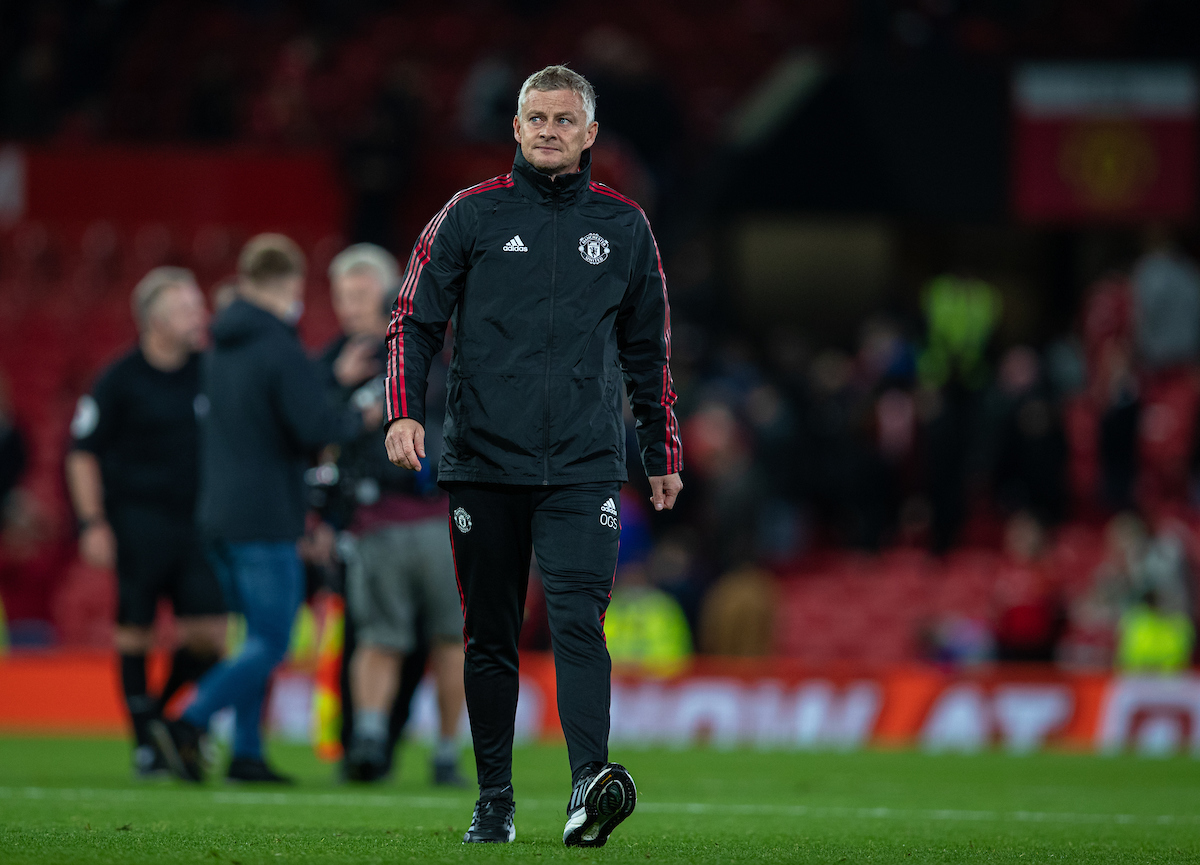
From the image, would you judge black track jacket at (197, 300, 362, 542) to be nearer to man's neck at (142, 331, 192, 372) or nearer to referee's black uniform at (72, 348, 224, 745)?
referee's black uniform at (72, 348, 224, 745)

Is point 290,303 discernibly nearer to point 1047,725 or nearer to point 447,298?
point 447,298

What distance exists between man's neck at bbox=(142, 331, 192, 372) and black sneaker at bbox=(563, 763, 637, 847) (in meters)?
4.54

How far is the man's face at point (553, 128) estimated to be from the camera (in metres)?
5.21

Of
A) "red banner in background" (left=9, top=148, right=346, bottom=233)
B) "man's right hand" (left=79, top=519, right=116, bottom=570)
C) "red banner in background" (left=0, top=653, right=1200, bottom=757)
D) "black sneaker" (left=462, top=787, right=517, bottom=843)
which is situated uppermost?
"red banner in background" (left=9, top=148, right=346, bottom=233)

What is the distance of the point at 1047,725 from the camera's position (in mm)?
12453

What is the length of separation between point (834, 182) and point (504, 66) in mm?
3872

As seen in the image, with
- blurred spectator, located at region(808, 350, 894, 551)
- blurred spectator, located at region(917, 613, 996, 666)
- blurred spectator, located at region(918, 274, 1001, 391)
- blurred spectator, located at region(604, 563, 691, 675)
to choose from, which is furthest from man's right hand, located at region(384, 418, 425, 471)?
blurred spectator, located at region(918, 274, 1001, 391)

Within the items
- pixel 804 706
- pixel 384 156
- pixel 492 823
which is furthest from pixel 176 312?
pixel 384 156

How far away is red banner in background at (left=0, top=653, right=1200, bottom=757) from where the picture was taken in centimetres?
1225

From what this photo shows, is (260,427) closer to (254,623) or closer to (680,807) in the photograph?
(254,623)

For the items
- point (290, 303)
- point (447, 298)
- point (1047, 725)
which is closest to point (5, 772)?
point (290, 303)

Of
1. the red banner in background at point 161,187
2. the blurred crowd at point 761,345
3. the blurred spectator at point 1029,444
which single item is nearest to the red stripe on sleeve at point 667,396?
the blurred crowd at point 761,345

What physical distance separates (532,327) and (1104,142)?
1625cm

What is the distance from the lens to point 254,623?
790 centimetres
